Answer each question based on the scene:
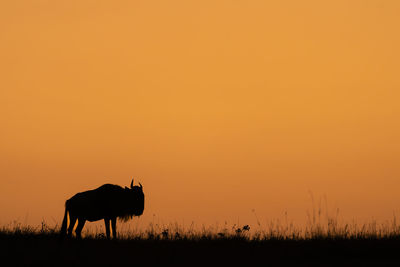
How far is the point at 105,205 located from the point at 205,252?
533 centimetres

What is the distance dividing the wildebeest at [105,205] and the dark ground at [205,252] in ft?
6.86

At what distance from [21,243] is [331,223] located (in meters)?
6.53

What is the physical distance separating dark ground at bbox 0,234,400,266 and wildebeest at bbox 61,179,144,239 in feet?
6.86

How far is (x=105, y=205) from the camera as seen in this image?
18.5 m

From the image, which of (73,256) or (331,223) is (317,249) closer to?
(331,223)

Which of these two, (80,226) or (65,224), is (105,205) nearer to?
(80,226)

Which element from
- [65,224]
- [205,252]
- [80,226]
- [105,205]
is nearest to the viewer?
[205,252]

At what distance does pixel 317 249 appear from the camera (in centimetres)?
1409

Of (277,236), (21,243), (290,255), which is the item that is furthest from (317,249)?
(21,243)

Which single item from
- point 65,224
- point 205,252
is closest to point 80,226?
point 65,224

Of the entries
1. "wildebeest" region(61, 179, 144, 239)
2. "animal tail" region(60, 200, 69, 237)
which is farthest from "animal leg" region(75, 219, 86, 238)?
"animal tail" region(60, 200, 69, 237)

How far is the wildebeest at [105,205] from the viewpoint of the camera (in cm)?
1819

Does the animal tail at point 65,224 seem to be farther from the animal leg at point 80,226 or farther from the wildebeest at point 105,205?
the animal leg at point 80,226

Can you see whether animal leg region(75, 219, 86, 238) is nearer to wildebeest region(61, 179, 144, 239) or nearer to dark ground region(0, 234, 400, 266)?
wildebeest region(61, 179, 144, 239)
